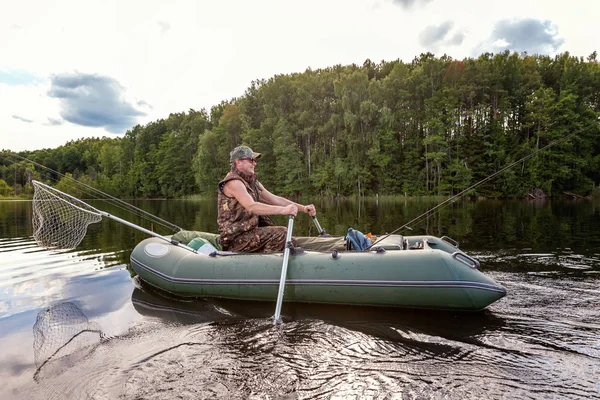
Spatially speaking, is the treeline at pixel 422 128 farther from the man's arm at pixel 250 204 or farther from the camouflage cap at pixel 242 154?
the man's arm at pixel 250 204

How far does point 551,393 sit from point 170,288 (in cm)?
440

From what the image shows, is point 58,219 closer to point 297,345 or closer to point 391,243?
point 297,345

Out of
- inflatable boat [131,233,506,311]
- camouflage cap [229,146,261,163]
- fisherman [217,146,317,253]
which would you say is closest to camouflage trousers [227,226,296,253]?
fisherman [217,146,317,253]

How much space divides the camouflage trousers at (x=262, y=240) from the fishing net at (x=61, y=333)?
6.35ft

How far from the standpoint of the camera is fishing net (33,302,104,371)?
3449 millimetres

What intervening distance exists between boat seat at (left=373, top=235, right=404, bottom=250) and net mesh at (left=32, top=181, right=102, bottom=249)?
4015 millimetres

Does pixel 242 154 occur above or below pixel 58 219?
above

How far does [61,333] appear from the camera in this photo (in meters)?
3.90

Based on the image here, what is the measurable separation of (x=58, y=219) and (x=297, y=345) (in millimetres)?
4260

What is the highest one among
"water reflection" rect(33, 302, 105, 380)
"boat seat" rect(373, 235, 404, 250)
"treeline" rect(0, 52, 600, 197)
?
"treeline" rect(0, 52, 600, 197)

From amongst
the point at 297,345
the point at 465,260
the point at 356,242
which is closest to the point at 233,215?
the point at 356,242

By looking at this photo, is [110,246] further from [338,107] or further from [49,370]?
[338,107]

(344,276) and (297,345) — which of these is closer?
(297,345)

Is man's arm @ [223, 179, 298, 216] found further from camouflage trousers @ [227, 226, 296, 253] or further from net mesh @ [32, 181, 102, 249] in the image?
net mesh @ [32, 181, 102, 249]
